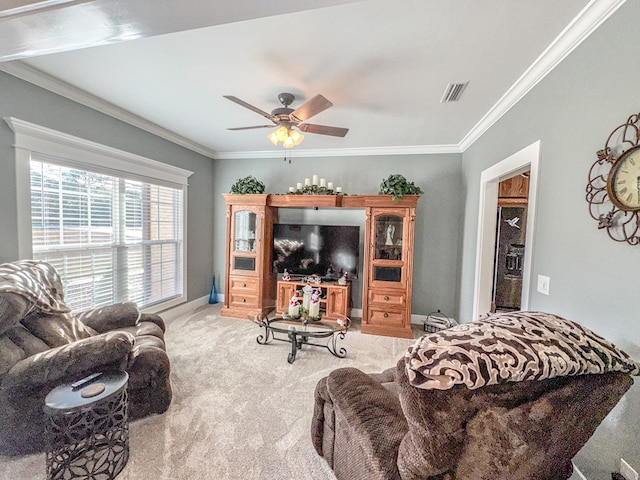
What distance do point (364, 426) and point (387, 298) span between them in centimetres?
259

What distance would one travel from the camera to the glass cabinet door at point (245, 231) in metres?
4.18

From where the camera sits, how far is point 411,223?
3.58 m

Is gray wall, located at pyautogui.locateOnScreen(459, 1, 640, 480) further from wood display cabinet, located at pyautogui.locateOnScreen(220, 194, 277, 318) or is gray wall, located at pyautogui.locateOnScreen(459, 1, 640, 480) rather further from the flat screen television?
wood display cabinet, located at pyautogui.locateOnScreen(220, 194, 277, 318)

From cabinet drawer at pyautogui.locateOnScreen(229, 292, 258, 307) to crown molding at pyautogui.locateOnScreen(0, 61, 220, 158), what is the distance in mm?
2392

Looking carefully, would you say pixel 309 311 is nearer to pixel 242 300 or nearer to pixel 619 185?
pixel 242 300

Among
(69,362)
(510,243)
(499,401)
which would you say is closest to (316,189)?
(510,243)

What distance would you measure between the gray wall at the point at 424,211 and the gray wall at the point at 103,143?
4.61 feet

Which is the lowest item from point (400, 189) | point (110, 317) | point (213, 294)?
point (213, 294)

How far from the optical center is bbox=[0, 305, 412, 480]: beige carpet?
5.18 ft

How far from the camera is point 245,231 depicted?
4215 mm

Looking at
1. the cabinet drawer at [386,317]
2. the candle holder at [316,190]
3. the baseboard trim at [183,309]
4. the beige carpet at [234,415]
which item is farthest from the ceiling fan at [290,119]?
the baseboard trim at [183,309]

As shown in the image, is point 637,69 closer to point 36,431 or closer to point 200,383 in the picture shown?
point 200,383

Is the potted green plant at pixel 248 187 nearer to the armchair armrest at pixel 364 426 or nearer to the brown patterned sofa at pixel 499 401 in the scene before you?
the armchair armrest at pixel 364 426

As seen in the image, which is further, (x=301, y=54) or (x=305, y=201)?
(x=305, y=201)
